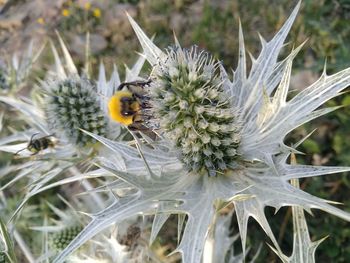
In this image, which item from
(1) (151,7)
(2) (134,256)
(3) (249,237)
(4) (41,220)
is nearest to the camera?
(2) (134,256)

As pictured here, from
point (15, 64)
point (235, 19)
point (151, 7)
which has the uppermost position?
point (151, 7)

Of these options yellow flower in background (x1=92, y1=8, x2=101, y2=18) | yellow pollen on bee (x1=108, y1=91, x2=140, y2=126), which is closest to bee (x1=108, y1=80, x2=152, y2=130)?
yellow pollen on bee (x1=108, y1=91, x2=140, y2=126)

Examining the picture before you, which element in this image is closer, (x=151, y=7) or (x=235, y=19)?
(x=235, y=19)

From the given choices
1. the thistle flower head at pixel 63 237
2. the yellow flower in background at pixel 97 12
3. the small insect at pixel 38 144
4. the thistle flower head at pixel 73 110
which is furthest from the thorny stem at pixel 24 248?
the yellow flower in background at pixel 97 12

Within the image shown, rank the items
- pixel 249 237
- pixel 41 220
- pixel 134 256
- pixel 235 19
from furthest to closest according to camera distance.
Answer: pixel 235 19 < pixel 41 220 < pixel 249 237 < pixel 134 256

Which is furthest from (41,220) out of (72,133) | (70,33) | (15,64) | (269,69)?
(269,69)

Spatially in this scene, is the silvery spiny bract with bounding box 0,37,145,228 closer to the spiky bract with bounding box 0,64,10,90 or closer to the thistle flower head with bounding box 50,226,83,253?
the thistle flower head with bounding box 50,226,83,253

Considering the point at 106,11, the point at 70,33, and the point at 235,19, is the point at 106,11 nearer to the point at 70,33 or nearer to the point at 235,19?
the point at 70,33
